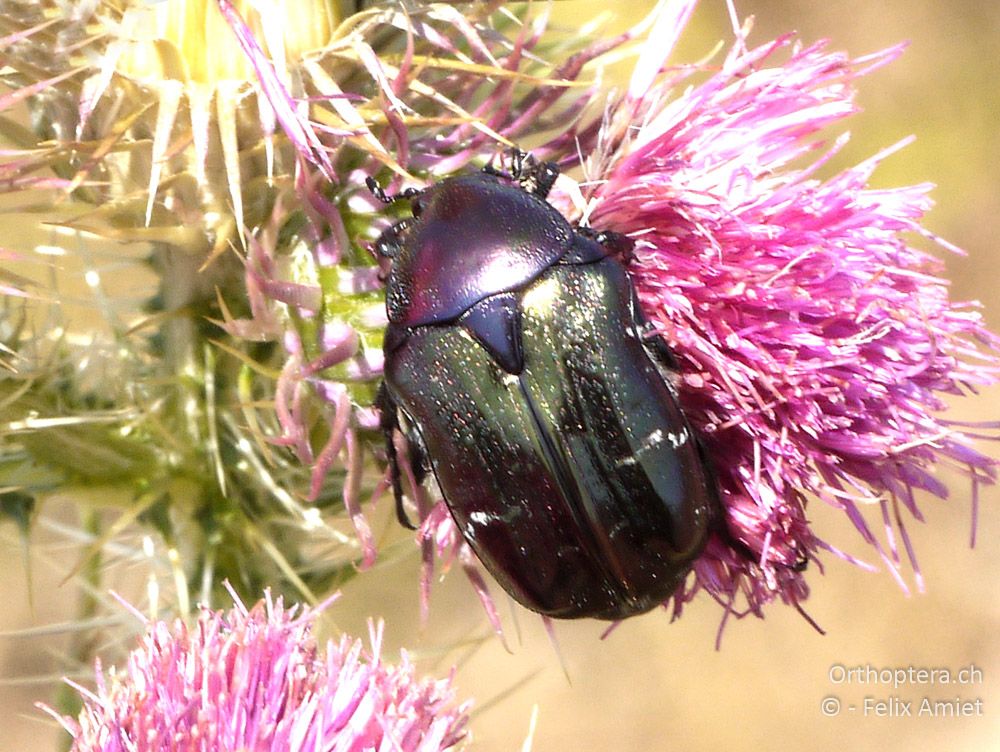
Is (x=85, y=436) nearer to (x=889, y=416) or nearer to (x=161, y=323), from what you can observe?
(x=161, y=323)

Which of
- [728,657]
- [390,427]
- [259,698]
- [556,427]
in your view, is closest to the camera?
[259,698]

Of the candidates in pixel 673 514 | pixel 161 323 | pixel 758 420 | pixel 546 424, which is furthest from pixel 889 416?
pixel 161 323

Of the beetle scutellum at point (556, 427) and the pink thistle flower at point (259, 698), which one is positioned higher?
the beetle scutellum at point (556, 427)

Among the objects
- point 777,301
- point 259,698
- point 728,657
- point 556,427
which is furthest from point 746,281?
point 728,657

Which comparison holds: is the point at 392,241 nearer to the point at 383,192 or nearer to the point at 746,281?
the point at 383,192

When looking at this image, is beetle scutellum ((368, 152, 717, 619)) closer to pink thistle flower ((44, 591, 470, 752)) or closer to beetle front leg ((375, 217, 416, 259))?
beetle front leg ((375, 217, 416, 259))

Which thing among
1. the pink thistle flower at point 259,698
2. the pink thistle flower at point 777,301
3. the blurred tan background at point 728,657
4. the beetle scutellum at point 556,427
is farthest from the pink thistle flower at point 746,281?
the blurred tan background at point 728,657

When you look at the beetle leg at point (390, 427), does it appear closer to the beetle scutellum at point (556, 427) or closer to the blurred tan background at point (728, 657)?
the beetle scutellum at point (556, 427)
